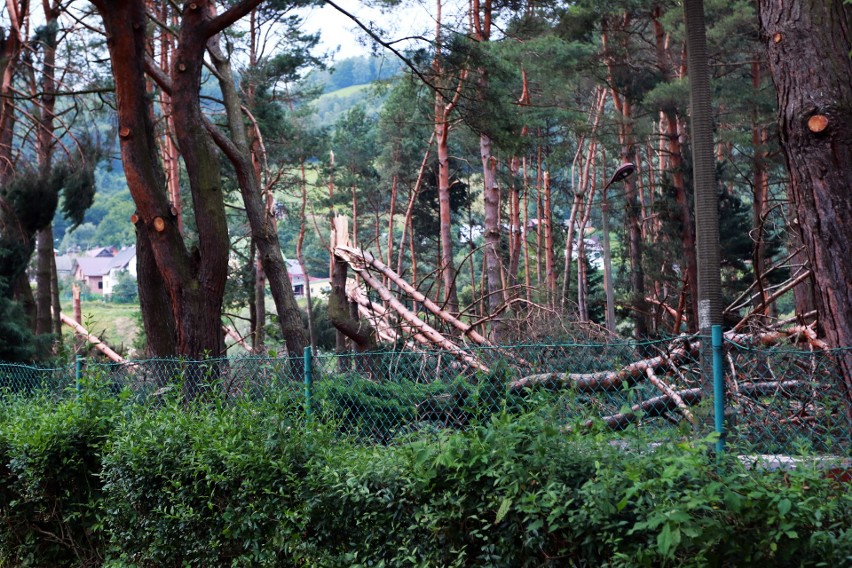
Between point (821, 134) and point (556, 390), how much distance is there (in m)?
2.41

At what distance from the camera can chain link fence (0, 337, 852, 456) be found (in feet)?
13.9

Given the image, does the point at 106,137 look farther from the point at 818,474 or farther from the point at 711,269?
the point at 818,474

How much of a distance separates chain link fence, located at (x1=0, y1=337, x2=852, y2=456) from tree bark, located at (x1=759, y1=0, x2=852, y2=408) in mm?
529

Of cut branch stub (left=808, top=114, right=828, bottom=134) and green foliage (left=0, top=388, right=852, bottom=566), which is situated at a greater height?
cut branch stub (left=808, top=114, right=828, bottom=134)

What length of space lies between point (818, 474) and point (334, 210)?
42779mm

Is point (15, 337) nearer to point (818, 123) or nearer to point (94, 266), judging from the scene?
point (818, 123)

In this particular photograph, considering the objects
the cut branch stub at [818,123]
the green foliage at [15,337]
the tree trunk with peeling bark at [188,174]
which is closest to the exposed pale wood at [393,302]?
the tree trunk with peeling bark at [188,174]

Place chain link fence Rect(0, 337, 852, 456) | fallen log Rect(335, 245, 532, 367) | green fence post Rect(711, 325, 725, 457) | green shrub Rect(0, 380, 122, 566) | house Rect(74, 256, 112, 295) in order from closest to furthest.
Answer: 1. green fence post Rect(711, 325, 725, 457)
2. chain link fence Rect(0, 337, 852, 456)
3. green shrub Rect(0, 380, 122, 566)
4. fallen log Rect(335, 245, 532, 367)
5. house Rect(74, 256, 112, 295)

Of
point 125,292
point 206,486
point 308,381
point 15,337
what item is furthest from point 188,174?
point 125,292

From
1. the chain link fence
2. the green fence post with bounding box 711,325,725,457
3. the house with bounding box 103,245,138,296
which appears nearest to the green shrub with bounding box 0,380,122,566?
the chain link fence

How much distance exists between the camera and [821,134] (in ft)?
18.2

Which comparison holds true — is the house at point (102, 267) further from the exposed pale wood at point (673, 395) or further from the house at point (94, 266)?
the exposed pale wood at point (673, 395)

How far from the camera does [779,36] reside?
5797 mm

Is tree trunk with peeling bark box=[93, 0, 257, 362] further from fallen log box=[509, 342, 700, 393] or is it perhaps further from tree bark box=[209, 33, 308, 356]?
tree bark box=[209, 33, 308, 356]
